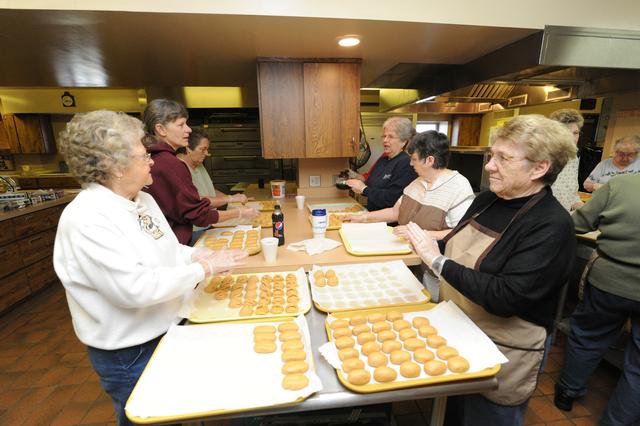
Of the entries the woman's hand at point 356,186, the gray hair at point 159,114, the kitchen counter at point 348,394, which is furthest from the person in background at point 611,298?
the gray hair at point 159,114

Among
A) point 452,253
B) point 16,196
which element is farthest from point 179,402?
point 16,196

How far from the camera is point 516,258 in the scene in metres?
0.99

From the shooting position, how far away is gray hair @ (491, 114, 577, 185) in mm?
984

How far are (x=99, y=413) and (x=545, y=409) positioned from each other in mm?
2739

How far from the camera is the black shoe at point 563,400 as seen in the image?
6.02 ft

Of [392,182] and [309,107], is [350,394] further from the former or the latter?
[309,107]

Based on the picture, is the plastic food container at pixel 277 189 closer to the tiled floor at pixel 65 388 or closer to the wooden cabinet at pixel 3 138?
the tiled floor at pixel 65 388

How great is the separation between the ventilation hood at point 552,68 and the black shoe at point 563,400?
1.98 m

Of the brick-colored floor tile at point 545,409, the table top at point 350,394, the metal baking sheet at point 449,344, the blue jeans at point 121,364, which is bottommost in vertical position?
the brick-colored floor tile at point 545,409

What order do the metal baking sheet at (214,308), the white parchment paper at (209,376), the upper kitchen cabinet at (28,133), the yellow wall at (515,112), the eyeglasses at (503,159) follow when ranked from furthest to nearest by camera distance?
the upper kitchen cabinet at (28,133) < the yellow wall at (515,112) < the metal baking sheet at (214,308) < the eyeglasses at (503,159) < the white parchment paper at (209,376)

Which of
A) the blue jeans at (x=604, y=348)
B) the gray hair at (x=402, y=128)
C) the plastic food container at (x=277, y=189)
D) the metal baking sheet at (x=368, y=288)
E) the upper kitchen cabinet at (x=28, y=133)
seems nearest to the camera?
the metal baking sheet at (x=368, y=288)

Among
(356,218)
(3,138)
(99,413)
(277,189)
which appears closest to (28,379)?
(99,413)

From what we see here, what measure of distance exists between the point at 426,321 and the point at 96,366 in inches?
47.6

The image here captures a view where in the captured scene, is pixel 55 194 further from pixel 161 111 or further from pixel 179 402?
pixel 179 402
